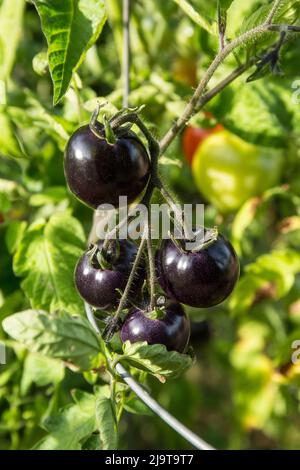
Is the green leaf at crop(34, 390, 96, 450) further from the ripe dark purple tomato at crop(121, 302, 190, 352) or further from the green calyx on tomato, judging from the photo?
the green calyx on tomato

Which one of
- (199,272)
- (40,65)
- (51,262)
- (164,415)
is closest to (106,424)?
(164,415)

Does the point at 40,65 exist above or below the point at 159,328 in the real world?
above

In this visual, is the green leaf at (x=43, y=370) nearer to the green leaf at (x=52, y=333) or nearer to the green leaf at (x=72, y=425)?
the green leaf at (x=72, y=425)

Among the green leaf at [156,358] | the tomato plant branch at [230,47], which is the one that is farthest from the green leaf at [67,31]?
the green leaf at [156,358]

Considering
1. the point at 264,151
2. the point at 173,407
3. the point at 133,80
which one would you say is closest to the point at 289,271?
the point at 264,151

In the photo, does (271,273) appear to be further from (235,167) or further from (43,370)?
(43,370)

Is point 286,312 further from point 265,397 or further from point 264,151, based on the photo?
point 264,151

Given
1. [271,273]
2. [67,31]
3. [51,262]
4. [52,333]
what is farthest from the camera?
[271,273]

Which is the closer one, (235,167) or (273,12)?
(273,12)
